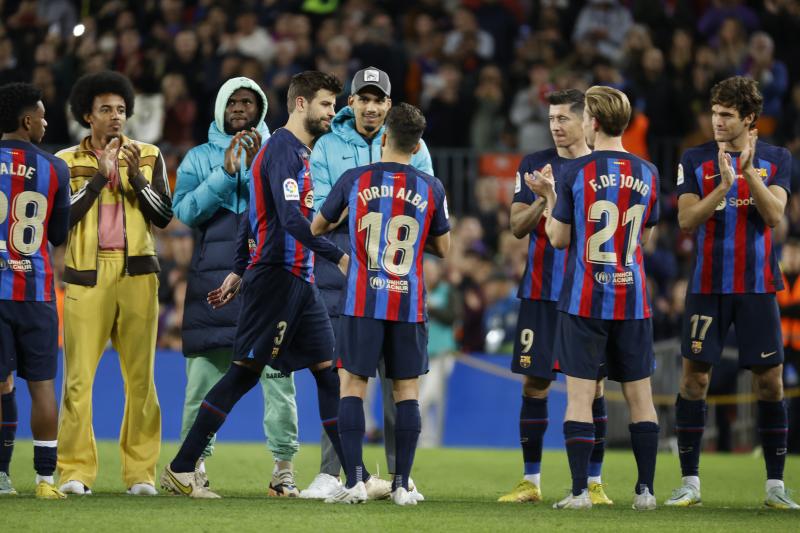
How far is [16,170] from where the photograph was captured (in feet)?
26.1

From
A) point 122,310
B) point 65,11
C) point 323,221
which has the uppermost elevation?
point 65,11

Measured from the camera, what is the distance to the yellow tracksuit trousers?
27.4ft

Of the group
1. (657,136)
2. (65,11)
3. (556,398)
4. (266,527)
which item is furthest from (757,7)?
(266,527)

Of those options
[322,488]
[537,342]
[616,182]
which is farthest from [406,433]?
[616,182]

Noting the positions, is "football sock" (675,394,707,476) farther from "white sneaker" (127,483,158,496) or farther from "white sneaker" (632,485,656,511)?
"white sneaker" (127,483,158,496)

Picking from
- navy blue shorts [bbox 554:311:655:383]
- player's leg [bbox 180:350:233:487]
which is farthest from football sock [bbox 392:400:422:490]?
player's leg [bbox 180:350:233:487]

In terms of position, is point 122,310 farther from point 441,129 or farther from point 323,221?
point 441,129

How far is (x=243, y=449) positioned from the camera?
43.0ft

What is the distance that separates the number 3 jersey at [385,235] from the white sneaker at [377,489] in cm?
117

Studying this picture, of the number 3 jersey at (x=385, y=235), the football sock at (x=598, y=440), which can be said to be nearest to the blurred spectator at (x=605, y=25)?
the football sock at (x=598, y=440)

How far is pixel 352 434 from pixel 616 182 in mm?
2005

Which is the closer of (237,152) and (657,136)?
(237,152)

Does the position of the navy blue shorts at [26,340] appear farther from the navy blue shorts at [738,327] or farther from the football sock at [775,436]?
the football sock at [775,436]

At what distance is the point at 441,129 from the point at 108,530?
11.4 m
